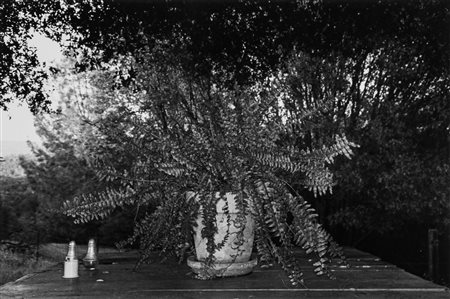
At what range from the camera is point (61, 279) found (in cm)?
167

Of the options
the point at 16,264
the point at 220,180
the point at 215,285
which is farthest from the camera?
the point at 16,264

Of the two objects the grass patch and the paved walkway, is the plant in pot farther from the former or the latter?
the grass patch

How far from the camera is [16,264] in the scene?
720cm

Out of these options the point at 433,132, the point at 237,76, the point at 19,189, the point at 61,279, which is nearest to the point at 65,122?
the point at 19,189

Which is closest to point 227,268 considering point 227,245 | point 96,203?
point 227,245

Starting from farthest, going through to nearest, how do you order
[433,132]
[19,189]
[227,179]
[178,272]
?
1. [19,189]
2. [433,132]
3. [178,272]
4. [227,179]

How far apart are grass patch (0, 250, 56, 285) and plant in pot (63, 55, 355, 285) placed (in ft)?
19.1

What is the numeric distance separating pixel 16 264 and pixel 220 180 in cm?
670

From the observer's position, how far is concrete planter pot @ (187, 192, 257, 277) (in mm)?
1576

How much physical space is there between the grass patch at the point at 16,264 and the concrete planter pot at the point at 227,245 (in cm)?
585

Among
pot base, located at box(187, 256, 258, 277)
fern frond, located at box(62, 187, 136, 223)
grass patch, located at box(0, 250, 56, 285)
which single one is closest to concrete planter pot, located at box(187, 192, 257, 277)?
pot base, located at box(187, 256, 258, 277)

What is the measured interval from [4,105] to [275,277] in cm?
551

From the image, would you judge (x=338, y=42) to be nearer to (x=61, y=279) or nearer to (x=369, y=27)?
(x=369, y=27)

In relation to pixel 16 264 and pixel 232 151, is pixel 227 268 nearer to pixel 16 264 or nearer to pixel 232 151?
pixel 232 151
